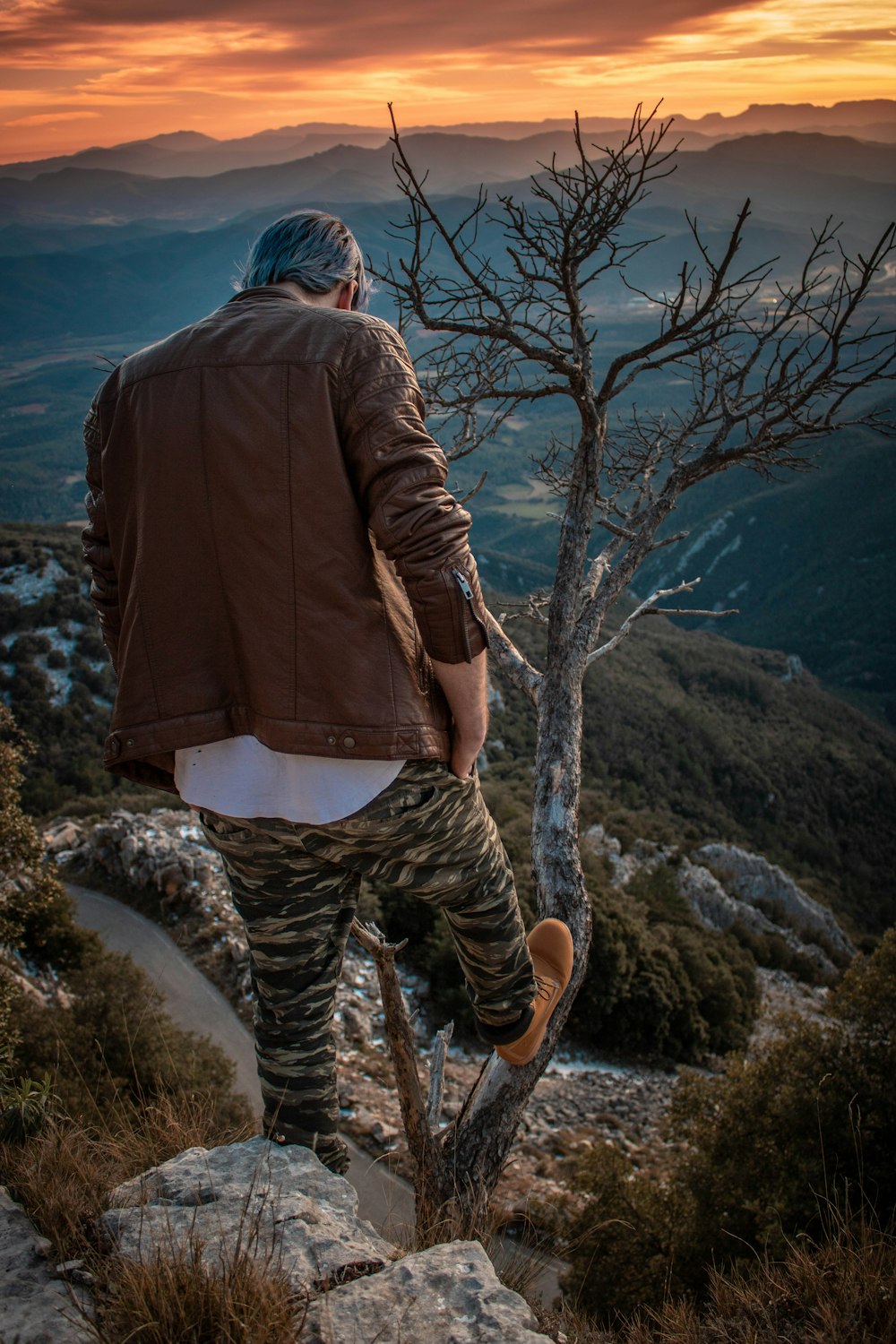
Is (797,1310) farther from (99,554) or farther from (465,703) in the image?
(99,554)

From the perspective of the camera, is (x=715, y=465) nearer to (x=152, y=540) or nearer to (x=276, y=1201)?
(x=152, y=540)

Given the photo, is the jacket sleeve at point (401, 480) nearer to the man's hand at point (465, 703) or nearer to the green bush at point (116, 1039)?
the man's hand at point (465, 703)

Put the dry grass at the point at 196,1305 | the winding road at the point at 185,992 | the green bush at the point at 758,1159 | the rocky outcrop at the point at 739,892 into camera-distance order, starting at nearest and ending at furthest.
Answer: the dry grass at the point at 196,1305, the green bush at the point at 758,1159, the winding road at the point at 185,992, the rocky outcrop at the point at 739,892

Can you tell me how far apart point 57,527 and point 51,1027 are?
47.8 m

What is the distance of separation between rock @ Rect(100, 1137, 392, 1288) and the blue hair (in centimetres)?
192

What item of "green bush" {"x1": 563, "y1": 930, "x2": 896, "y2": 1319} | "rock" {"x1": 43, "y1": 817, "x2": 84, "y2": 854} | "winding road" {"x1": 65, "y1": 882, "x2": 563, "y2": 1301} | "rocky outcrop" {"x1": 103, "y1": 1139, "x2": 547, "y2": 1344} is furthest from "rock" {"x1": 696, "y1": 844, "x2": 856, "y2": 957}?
"rocky outcrop" {"x1": 103, "y1": 1139, "x2": 547, "y2": 1344}

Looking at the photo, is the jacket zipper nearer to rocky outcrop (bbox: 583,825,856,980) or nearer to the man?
the man

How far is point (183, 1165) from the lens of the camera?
2115 millimetres

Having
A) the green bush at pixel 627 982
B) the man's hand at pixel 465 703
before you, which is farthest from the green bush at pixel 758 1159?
the man's hand at pixel 465 703

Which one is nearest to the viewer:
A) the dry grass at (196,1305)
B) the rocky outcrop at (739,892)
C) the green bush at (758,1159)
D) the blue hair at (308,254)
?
the dry grass at (196,1305)

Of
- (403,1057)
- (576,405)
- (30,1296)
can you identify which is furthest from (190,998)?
(30,1296)

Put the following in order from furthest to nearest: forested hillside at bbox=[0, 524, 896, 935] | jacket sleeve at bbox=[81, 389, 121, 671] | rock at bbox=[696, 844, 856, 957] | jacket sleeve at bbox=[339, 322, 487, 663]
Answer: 1. rock at bbox=[696, 844, 856, 957]
2. forested hillside at bbox=[0, 524, 896, 935]
3. jacket sleeve at bbox=[81, 389, 121, 671]
4. jacket sleeve at bbox=[339, 322, 487, 663]

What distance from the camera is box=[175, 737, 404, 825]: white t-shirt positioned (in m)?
1.65

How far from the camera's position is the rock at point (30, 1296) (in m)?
1.50
